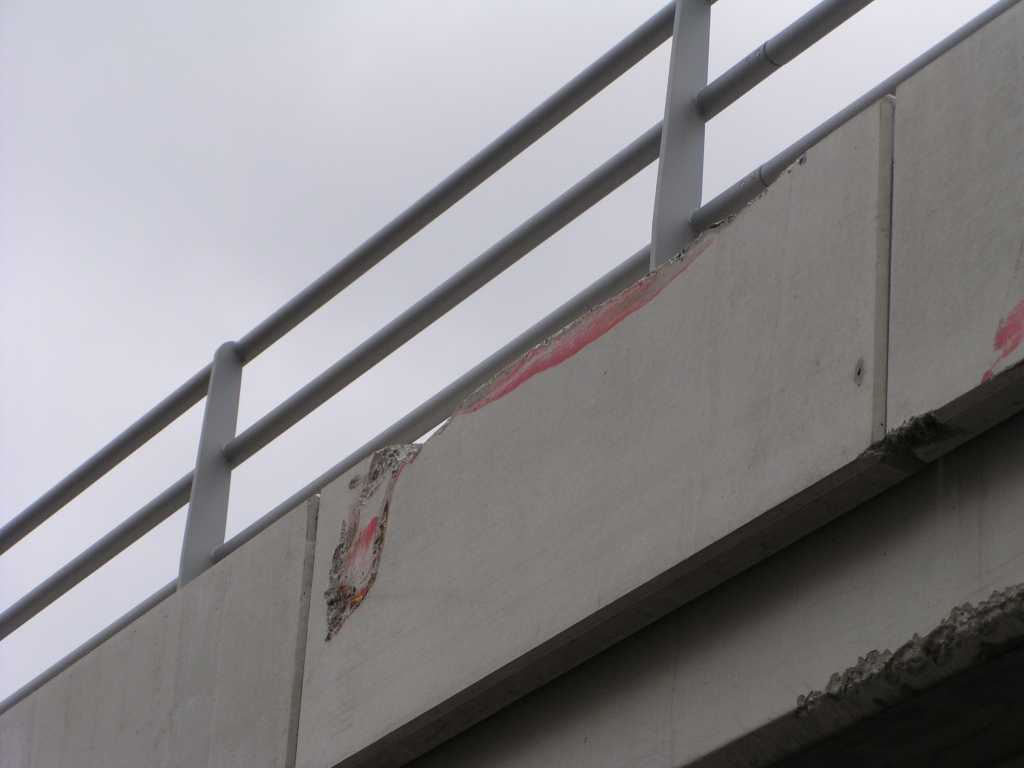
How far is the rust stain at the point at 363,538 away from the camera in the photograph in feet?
9.29

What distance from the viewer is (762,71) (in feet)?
8.86

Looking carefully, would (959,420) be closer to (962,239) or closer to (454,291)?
(962,239)

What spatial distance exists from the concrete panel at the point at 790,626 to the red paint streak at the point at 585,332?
538 mm

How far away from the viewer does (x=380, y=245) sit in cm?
354

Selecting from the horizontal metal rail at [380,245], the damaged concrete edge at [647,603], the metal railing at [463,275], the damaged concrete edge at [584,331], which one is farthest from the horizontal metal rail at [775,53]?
the damaged concrete edge at [647,603]

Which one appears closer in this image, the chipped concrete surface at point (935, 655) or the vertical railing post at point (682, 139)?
the chipped concrete surface at point (935, 655)

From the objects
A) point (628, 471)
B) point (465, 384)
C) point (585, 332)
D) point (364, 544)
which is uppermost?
point (465, 384)

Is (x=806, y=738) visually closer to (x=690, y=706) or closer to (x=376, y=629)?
(x=690, y=706)

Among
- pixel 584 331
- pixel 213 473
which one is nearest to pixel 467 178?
pixel 584 331

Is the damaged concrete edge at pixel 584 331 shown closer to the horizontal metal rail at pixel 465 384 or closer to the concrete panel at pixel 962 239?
the horizontal metal rail at pixel 465 384

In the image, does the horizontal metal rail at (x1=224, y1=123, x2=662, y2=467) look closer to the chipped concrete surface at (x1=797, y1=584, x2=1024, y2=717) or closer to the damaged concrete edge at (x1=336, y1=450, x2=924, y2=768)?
the damaged concrete edge at (x1=336, y1=450, x2=924, y2=768)

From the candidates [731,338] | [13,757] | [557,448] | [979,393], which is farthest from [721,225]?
[13,757]

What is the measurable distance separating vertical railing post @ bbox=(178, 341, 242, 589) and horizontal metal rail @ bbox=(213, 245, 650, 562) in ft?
0.19

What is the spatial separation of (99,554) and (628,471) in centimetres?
224
